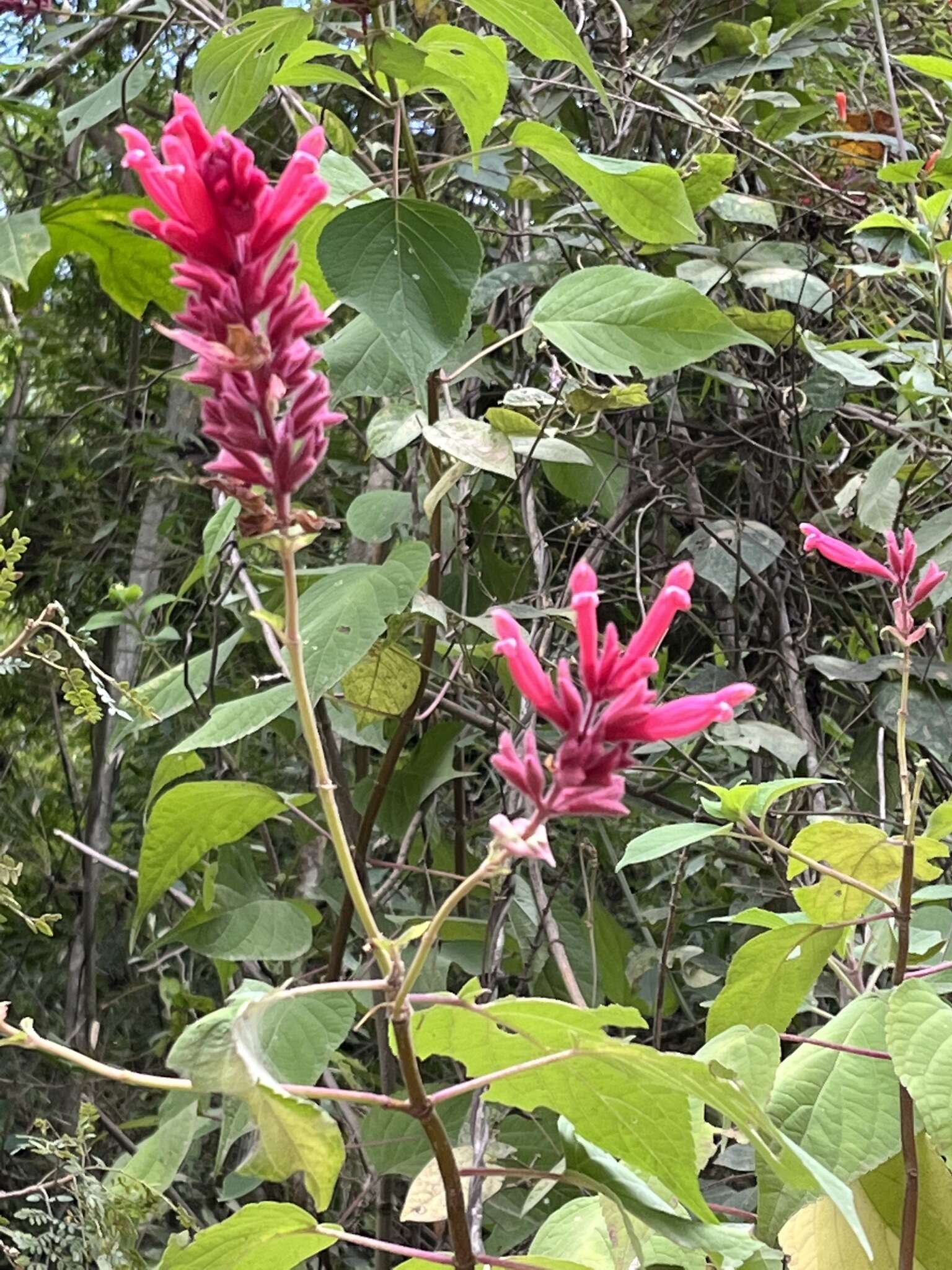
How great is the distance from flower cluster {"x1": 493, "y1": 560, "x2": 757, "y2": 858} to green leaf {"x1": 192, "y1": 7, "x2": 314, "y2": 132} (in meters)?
0.49

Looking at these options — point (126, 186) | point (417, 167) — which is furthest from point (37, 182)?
point (417, 167)

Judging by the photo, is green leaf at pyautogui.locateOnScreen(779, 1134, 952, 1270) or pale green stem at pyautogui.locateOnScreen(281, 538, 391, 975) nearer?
pale green stem at pyautogui.locateOnScreen(281, 538, 391, 975)

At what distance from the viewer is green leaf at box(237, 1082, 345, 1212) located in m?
0.38

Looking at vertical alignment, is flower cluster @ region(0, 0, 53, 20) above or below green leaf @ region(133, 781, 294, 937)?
above

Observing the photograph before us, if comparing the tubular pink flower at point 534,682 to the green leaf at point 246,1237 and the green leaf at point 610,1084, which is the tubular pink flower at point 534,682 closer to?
the green leaf at point 610,1084

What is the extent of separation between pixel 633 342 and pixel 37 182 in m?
1.23

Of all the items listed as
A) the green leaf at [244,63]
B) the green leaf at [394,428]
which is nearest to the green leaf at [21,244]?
the green leaf at [244,63]

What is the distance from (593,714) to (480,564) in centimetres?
100

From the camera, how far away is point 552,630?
1236mm

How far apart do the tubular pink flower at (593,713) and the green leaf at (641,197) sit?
1.57ft

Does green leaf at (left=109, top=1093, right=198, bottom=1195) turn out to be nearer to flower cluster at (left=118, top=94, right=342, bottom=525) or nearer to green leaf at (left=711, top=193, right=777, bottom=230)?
flower cluster at (left=118, top=94, right=342, bottom=525)

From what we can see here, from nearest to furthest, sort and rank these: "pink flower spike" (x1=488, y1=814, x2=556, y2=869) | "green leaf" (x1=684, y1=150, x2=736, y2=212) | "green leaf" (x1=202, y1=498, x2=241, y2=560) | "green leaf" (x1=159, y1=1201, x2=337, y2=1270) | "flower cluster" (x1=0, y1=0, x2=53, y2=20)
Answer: "pink flower spike" (x1=488, y1=814, x2=556, y2=869)
"green leaf" (x1=159, y1=1201, x2=337, y2=1270)
"green leaf" (x1=202, y1=498, x2=241, y2=560)
"green leaf" (x1=684, y1=150, x2=736, y2=212)
"flower cluster" (x1=0, y1=0, x2=53, y2=20)

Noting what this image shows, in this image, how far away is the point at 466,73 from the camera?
78 cm

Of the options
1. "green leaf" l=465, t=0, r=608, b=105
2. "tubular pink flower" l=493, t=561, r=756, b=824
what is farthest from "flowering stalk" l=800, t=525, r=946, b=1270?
"green leaf" l=465, t=0, r=608, b=105
